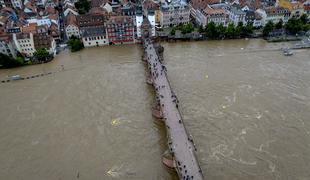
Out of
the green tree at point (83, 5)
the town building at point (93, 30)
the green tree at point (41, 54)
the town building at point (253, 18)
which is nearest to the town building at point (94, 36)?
the town building at point (93, 30)

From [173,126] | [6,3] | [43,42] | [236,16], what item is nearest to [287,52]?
[236,16]

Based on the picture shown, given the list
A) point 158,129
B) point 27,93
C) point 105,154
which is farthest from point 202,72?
point 27,93

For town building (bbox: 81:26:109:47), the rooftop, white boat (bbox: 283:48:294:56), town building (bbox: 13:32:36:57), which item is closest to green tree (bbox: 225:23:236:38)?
white boat (bbox: 283:48:294:56)

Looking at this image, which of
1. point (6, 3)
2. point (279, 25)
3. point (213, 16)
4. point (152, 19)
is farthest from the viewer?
point (6, 3)

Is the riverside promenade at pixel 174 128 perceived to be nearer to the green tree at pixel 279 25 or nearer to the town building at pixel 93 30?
the town building at pixel 93 30

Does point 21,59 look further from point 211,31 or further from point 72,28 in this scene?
point 211,31

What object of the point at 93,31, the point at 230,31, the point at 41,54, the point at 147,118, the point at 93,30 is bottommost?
the point at 147,118

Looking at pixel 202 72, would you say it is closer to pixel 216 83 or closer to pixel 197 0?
pixel 216 83
